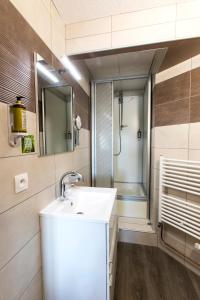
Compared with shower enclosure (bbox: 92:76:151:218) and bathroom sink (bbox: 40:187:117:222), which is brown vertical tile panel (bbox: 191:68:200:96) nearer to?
shower enclosure (bbox: 92:76:151:218)

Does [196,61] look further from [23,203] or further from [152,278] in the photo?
[152,278]

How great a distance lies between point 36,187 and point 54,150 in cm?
35

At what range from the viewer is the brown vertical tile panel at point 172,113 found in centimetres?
172

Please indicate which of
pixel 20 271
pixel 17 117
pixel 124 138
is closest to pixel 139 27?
pixel 17 117

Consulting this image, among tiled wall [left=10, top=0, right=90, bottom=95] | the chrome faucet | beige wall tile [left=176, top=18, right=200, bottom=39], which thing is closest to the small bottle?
tiled wall [left=10, top=0, right=90, bottom=95]

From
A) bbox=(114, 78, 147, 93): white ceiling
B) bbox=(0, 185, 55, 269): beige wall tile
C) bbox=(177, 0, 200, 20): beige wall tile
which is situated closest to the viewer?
bbox=(0, 185, 55, 269): beige wall tile

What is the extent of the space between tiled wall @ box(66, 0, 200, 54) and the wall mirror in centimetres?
42

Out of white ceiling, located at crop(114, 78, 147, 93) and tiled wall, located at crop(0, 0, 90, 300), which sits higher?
white ceiling, located at crop(114, 78, 147, 93)

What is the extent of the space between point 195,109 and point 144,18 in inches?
37.4

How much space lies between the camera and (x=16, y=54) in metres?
0.86

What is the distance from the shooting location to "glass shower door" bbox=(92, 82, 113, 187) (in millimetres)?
2496

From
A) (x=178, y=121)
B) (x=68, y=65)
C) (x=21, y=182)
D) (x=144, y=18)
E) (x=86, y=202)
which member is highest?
(x=144, y=18)

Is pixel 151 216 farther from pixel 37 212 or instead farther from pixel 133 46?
pixel 133 46

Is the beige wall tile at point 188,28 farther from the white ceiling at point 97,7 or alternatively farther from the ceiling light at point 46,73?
the ceiling light at point 46,73
